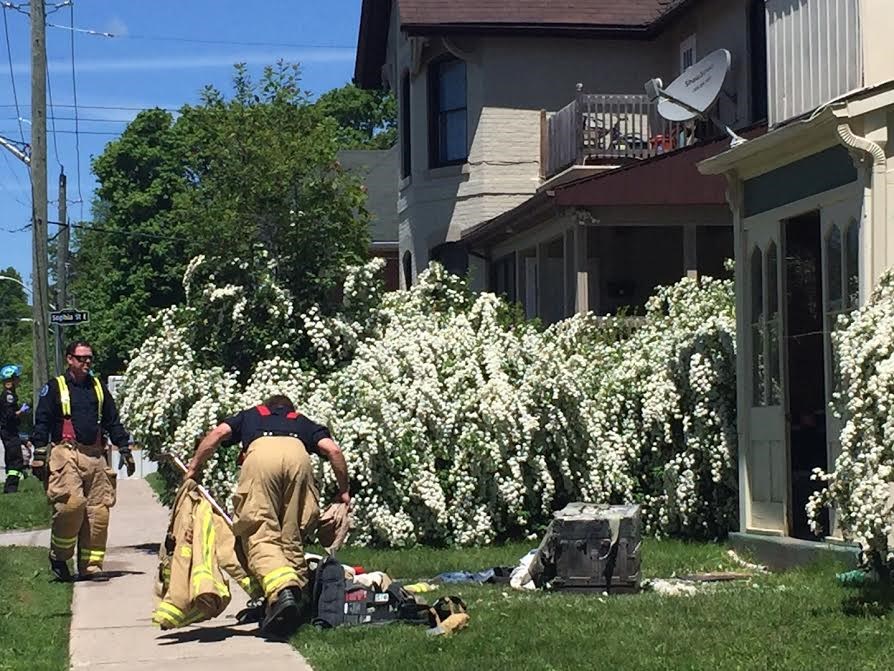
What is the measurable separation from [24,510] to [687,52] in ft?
39.9

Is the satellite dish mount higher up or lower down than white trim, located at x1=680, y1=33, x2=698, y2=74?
lower down

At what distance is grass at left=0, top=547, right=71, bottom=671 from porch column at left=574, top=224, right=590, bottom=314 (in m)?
8.14

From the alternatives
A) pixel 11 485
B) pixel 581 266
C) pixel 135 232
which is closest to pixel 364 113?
pixel 135 232

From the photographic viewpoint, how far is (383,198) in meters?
40.2

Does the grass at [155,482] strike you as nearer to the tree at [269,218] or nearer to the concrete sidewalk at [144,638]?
the tree at [269,218]

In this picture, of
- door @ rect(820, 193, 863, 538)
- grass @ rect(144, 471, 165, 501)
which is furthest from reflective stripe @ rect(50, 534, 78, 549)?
grass @ rect(144, 471, 165, 501)

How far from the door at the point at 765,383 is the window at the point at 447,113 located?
13.5 metres

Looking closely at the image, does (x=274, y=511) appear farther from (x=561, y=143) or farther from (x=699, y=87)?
(x=561, y=143)

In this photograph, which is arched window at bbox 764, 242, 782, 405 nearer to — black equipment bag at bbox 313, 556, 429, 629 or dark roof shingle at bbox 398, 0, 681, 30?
black equipment bag at bbox 313, 556, 429, 629

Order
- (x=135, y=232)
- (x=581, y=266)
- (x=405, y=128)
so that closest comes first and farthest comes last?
1. (x=581, y=266)
2. (x=405, y=128)
3. (x=135, y=232)

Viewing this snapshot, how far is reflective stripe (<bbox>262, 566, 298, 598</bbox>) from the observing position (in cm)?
904

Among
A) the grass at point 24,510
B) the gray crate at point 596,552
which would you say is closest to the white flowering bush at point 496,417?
the gray crate at point 596,552

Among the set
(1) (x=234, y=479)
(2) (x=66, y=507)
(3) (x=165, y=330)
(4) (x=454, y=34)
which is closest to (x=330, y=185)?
(3) (x=165, y=330)

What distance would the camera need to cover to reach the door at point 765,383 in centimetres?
1189
